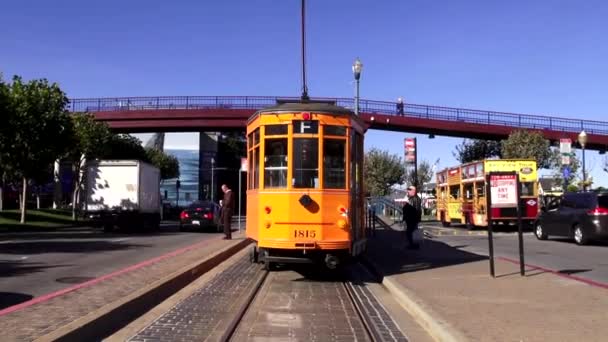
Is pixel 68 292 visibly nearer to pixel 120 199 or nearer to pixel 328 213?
pixel 328 213

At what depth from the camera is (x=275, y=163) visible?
481 inches

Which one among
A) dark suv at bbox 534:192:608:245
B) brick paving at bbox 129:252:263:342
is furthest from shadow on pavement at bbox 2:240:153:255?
dark suv at bbox 534:192:608:245

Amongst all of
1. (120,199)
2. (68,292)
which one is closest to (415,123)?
(120,199)

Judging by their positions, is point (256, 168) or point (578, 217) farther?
point (578, 217)

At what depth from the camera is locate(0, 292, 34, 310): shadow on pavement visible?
364 inches

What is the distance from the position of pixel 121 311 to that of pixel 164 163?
60.4 metres

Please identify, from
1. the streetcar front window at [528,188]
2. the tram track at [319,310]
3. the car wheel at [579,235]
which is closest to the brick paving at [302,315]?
the tram track at [319,310]

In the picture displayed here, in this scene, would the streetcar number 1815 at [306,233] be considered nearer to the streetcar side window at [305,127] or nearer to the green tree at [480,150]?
the streetcar side window at [305,127]

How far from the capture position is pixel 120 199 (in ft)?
96.8

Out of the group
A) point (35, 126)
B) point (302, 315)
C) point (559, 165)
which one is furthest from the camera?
point (559, 165)

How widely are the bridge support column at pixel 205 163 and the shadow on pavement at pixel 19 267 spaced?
64.8m

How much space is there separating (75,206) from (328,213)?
32292 mm

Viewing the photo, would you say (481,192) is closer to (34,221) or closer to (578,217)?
(578,217)

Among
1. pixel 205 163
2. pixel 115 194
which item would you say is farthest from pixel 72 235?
pixel 205 163
